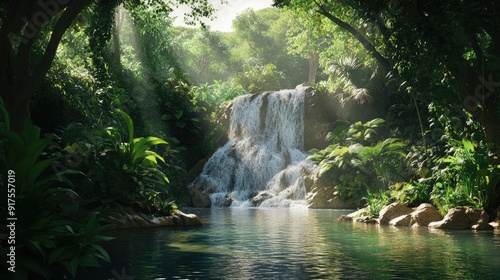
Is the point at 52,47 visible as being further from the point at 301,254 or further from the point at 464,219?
the point at 464,219

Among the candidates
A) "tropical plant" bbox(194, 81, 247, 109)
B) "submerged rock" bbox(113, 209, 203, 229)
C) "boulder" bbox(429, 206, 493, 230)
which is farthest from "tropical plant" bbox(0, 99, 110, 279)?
"tropical plant" bbox(194, 81, 247, 109)

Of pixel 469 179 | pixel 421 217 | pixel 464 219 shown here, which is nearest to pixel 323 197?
pixel 421 217

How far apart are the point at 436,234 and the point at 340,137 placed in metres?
15.8

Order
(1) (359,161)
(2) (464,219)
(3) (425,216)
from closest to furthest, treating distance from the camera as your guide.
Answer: (2) (464,219), (3) (425,216), (1) (359,161)

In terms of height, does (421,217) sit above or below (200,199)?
below

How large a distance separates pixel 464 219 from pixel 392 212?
96.8 inches

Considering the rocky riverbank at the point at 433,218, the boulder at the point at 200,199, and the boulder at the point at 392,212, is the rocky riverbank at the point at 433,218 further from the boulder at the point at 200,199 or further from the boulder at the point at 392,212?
the boulder at the point at 200,199

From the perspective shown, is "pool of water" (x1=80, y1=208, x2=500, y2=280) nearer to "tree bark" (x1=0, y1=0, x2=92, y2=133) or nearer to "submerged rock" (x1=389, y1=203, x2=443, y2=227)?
"submerged rock" (x1=389, y1=203, x2=443, y2=227)

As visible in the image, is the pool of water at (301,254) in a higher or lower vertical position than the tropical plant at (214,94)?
lower

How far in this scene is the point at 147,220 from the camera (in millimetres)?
Answer: 15180

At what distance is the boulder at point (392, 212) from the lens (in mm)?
16656

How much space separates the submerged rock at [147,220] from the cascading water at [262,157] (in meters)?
11.7

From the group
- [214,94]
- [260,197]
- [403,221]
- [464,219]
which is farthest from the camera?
[214,94]

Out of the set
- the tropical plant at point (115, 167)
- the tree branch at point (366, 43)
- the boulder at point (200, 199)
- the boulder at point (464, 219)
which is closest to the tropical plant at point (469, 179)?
the boulder at point (464, 219)
